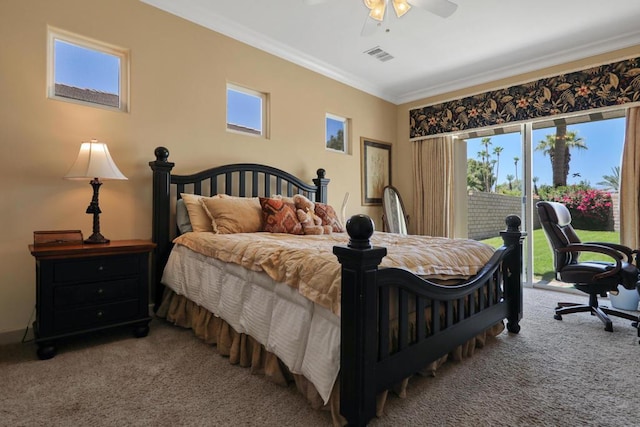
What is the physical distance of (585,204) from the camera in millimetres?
3873

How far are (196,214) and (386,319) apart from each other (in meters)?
1.93

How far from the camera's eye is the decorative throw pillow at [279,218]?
2859 mm

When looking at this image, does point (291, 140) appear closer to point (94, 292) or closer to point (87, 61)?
point (87, 61)

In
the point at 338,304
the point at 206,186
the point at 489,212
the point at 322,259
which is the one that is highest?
the point at 206,186

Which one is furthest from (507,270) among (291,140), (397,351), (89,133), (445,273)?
(89,133)

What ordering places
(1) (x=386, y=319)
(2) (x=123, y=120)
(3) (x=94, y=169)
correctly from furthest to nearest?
(2) (x=123, y=120)
(3) (x=94, y=169)
(1) (x=386, y=319)

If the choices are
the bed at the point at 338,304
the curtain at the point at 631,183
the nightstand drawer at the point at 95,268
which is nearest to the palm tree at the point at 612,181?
the curtain at the point at 631,183

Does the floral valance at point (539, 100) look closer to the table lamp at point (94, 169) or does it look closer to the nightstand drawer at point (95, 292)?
the table lamp at point (94, 169)

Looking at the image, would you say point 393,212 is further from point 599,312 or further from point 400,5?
point 400,5

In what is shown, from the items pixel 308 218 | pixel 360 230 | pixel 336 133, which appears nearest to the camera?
pixel 360 230

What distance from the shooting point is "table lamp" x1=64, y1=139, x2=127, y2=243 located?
2.27 m

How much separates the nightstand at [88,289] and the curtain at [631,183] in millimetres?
4481

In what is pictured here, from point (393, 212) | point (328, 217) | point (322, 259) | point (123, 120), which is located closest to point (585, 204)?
point (393, 212)

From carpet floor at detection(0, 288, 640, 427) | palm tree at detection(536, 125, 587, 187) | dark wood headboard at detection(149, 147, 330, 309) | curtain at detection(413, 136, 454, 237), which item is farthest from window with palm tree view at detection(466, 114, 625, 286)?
dark wood headboard at detection(149, 147, 330, 309)
